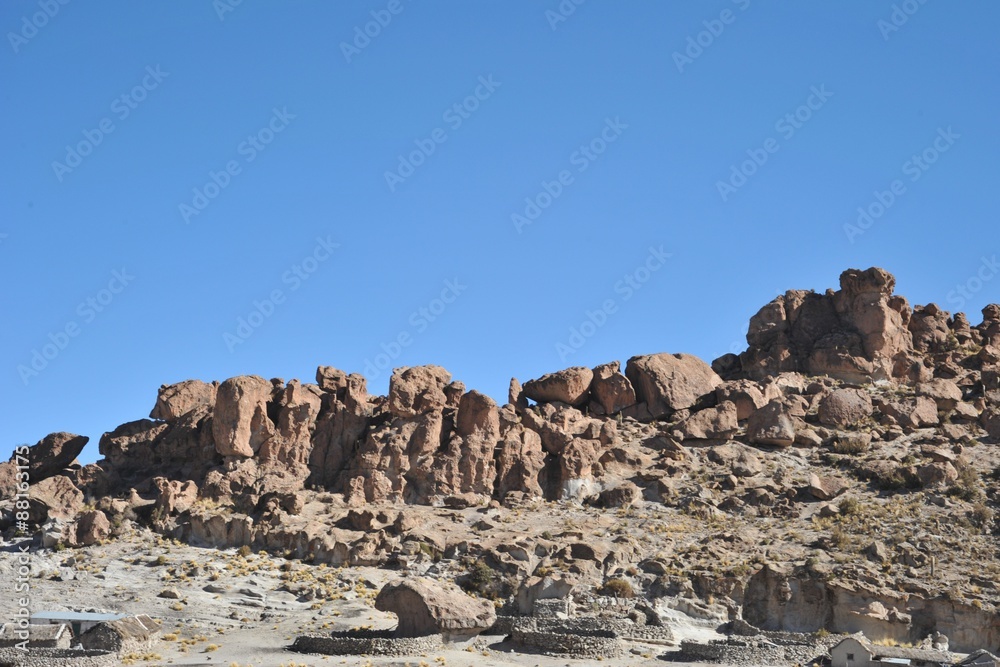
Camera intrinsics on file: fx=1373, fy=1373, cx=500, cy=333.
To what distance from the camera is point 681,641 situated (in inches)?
1977

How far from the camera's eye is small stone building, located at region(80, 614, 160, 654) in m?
45.3

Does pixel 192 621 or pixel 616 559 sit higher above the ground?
pixel 616 559

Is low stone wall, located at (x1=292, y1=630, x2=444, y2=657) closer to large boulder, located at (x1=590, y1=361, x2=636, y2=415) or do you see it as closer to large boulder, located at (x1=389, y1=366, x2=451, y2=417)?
large boulder, located at (x1=389, y1=366, x2=451, y2=417)

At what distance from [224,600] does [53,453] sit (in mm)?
19414

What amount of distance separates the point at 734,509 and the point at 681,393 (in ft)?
36.9

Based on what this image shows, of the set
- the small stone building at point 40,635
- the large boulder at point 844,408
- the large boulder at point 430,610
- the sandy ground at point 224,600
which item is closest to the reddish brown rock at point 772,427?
the large boulder at point 844,408

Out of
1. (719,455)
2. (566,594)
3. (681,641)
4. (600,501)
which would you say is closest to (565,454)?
(600,501)

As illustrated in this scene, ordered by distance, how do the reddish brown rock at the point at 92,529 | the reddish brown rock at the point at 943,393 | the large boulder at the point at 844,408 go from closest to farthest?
the reddish brown rock at the point at 92,529 → the large boulder at the point at 844,408 → the reddish brown rock at the point at 943,393

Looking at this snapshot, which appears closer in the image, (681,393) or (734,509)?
(734,509)

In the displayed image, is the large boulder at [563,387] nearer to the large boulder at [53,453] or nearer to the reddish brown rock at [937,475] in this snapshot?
the reddish brown rock at [937,475]

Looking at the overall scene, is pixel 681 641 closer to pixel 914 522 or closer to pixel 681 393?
pixel 914 522

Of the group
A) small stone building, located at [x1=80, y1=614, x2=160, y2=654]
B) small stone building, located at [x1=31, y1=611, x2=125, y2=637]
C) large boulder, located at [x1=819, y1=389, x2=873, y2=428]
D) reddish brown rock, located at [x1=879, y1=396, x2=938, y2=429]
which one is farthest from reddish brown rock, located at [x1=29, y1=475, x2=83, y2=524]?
reddish brown rock, located at [x1=879, y1=396, x2=938, y2=429]

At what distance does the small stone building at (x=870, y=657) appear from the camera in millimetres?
44625

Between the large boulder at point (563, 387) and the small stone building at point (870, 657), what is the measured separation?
28862 mm
